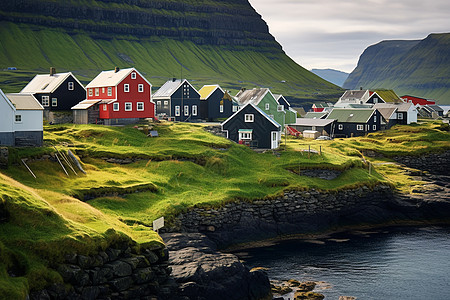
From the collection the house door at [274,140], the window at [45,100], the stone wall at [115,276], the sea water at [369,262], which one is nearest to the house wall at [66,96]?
the window at [45,100]

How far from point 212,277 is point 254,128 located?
44663mm

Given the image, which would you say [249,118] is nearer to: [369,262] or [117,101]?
[117,101]

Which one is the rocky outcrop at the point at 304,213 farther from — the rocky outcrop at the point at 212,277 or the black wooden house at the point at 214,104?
the black wooden house at the point at 214,104

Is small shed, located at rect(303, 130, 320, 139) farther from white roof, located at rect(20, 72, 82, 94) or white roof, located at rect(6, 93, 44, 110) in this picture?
white roof, located at rect(6, 93, 44, 110)

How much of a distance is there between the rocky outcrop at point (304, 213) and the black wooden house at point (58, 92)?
1689 inches

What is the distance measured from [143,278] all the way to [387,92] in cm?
14528

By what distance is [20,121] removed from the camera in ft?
205

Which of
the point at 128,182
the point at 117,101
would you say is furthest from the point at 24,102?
the point at 117,101

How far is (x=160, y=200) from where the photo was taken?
2370 inches

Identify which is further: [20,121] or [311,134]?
[311,134]

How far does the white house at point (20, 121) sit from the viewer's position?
195 ft

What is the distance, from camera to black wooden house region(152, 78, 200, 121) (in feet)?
365

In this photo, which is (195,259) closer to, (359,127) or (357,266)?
(357,266)

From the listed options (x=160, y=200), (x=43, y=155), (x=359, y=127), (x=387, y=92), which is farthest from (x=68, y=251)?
(x=387, y=92)
